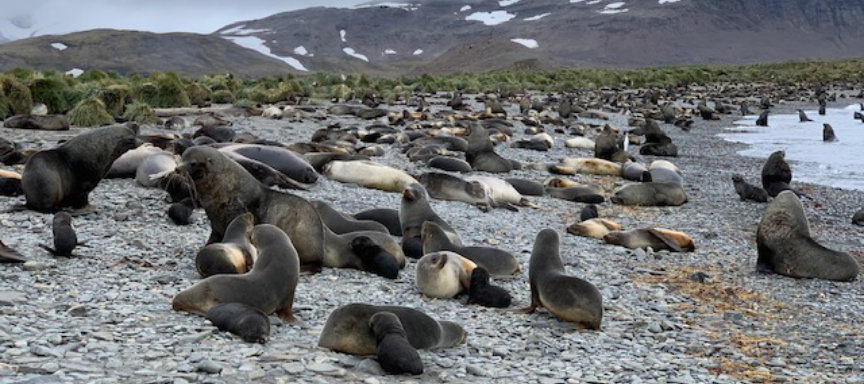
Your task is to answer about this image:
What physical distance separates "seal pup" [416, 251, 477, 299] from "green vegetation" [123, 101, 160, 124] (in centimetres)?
1040

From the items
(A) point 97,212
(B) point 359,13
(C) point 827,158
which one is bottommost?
(C) point 827,158

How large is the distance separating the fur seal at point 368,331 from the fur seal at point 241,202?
1.73 m

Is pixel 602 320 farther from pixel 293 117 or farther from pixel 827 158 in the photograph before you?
pixel 827 158

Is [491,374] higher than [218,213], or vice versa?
[218,213]

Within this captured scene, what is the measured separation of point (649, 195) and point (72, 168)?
7.25 m

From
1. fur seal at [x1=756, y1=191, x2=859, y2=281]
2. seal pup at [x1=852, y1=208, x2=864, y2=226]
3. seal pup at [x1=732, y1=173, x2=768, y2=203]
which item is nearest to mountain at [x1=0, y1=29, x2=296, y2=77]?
seal pup at [x1=732, y1=173, x2=768, y2=203]

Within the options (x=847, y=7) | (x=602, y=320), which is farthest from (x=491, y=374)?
(x=847, y=7)

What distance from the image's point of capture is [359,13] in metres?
150

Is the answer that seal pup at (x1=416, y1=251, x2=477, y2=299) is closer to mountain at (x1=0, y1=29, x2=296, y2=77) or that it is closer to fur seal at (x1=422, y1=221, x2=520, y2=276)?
fur seal at (x1=422, y1=221, x2=520, y2=276)

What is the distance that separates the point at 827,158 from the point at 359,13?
136 m

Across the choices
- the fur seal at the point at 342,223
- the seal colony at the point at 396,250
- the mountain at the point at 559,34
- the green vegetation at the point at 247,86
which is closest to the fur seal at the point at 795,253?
the seal colony at the point at 396,250

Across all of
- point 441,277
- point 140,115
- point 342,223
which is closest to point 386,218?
point 342,223

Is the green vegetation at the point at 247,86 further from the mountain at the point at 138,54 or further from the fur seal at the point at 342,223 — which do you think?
the mountain at the point at 138,54

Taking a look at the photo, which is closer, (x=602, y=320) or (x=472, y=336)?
(x=472, y=336)
